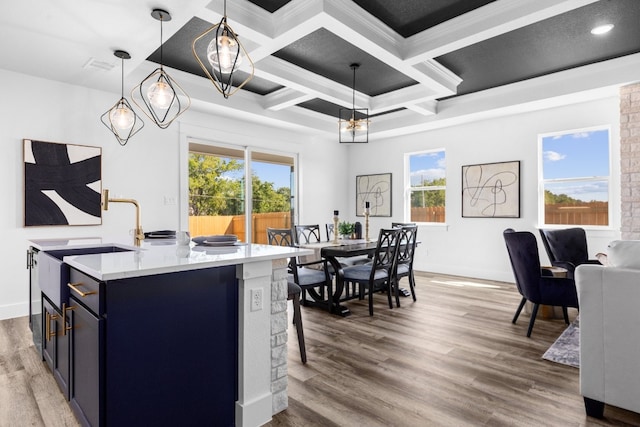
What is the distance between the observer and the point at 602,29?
138 inches

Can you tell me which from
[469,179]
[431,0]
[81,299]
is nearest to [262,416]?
[81,299]

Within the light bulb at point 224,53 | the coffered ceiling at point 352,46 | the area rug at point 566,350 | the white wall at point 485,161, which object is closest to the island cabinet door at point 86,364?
the light bulb at point 224,53

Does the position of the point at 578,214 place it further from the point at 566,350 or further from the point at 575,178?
the point at 566,350

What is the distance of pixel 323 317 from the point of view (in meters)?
3.79

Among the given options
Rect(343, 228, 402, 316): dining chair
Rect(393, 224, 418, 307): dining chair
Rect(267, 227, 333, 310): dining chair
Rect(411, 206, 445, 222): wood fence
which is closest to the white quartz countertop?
Rect(267, 227, 333, 310): dining chair

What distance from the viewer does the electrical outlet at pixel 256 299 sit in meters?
1.88

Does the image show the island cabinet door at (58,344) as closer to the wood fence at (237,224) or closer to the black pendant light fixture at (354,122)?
the wood fence at (237,224)

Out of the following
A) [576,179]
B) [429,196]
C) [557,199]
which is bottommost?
[557,199]

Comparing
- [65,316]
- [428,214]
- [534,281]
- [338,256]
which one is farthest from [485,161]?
[65,316]

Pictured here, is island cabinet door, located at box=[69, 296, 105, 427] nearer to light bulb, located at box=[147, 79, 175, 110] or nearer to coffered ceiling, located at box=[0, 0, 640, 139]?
light bulb, located at box=[147, 79, 175, 110]

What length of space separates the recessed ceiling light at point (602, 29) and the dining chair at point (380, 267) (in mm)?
2676

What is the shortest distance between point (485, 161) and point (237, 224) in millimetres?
4080

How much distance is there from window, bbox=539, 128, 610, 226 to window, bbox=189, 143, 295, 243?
4.10 meters

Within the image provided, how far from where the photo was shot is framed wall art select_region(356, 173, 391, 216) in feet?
23.3
